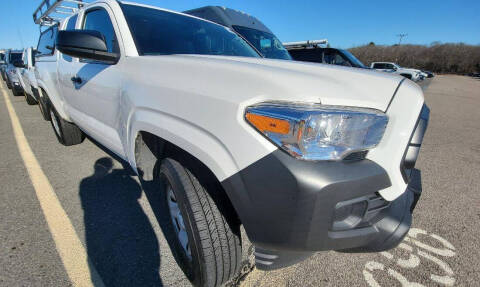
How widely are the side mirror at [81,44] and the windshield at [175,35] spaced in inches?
9.3

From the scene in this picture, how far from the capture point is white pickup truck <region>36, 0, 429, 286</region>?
96 centimetres

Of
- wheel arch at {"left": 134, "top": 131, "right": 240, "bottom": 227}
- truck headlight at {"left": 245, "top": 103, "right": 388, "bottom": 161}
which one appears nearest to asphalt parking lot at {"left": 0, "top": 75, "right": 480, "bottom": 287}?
wheel arch at {"left": 134, "top": 131, "right": 240, "bottom": 227}

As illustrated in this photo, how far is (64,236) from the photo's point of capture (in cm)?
189

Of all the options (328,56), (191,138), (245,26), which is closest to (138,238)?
(191,138)

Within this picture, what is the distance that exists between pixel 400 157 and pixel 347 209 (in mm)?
344

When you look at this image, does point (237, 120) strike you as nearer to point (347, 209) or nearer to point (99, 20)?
point (347, 209)

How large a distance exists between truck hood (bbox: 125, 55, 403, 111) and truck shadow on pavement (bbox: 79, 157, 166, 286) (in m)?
1.22

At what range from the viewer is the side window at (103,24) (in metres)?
1.93

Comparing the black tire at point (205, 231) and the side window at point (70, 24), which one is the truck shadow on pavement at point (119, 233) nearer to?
the black tire at point (205, 231)

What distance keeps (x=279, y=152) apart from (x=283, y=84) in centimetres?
28

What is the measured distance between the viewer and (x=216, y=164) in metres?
1.09

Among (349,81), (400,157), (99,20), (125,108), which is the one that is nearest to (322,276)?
(400,157)

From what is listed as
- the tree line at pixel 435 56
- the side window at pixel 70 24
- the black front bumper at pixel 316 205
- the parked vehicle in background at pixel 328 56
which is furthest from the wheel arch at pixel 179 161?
the tree line at pixel 435 56

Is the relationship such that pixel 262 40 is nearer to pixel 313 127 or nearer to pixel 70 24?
pixel 70 24
